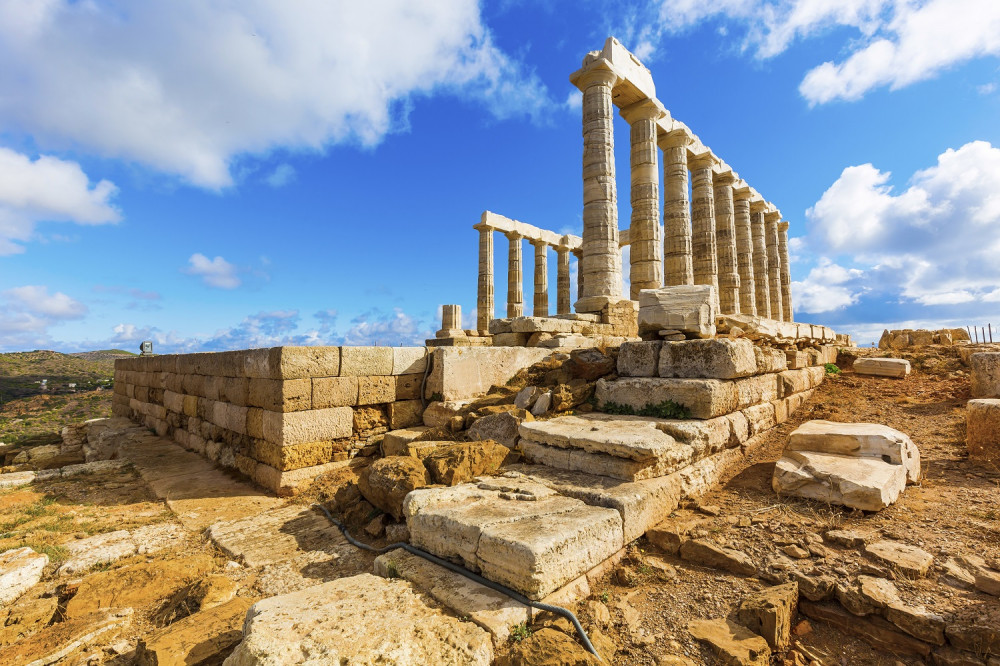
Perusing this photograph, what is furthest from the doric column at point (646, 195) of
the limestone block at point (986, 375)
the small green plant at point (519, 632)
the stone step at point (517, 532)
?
the small green plant at point (519, 632)

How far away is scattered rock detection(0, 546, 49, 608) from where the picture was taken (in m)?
3.07

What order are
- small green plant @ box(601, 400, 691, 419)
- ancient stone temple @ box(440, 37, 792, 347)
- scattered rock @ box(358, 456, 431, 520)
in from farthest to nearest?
1. ancient stone temple @ box(440, 37, 792, 347)
2. small green plant @ box(601, 400, 691, 419)
3. scattered rock @ box(358, 456, 431, 520)

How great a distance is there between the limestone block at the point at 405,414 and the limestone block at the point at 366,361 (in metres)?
0.49

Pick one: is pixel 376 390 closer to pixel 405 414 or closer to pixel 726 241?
pixel 405 414

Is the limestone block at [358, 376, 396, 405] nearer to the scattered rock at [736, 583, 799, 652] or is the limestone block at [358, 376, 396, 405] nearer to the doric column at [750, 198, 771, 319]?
the scattered rock at [736, 583, 799, 652]

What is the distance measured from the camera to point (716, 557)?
9.19 ft

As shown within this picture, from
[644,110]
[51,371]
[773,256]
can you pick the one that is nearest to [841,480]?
[644,110]

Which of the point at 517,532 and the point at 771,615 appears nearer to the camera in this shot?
the point at 771,615

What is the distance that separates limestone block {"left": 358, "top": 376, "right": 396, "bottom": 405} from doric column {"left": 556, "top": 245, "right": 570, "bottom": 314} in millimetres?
19832

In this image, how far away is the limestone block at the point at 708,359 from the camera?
4.54 metres

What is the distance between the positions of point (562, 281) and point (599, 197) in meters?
12.9

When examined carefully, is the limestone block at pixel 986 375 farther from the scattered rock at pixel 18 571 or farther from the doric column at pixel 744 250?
the doric column at pixel 744 250

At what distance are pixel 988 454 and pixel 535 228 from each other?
20019mm

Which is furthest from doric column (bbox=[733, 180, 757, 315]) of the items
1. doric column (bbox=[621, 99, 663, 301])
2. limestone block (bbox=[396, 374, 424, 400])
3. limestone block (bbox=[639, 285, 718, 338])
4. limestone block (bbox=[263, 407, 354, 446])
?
limestone block (bbox=[263, 407, 354, 446])
